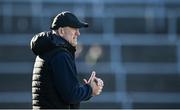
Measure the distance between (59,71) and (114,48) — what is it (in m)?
19.9

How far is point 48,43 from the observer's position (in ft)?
11.4

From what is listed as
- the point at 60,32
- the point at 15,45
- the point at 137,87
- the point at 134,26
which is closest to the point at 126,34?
the point at 134,26

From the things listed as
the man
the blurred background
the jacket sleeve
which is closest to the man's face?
the man

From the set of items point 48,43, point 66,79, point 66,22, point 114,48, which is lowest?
point 114,48

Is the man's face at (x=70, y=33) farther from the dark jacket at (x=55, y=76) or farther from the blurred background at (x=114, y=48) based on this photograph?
the blurred background at (x=114, y=48)

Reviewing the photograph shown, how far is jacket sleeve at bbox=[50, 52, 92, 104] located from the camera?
11.1 ft

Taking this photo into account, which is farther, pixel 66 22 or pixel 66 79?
pixel 66 22

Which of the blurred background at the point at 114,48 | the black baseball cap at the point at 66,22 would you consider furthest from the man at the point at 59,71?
the blurred background at the point at 114,48

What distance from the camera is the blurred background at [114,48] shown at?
22.6 m

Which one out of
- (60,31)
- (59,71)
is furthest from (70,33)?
(59,71)

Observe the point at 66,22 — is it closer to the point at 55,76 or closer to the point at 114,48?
the point at 55,76

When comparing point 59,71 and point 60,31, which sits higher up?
point 60,31

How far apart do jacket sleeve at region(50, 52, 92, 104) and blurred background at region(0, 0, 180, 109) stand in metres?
18.2

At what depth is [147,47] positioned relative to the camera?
2400 cm
